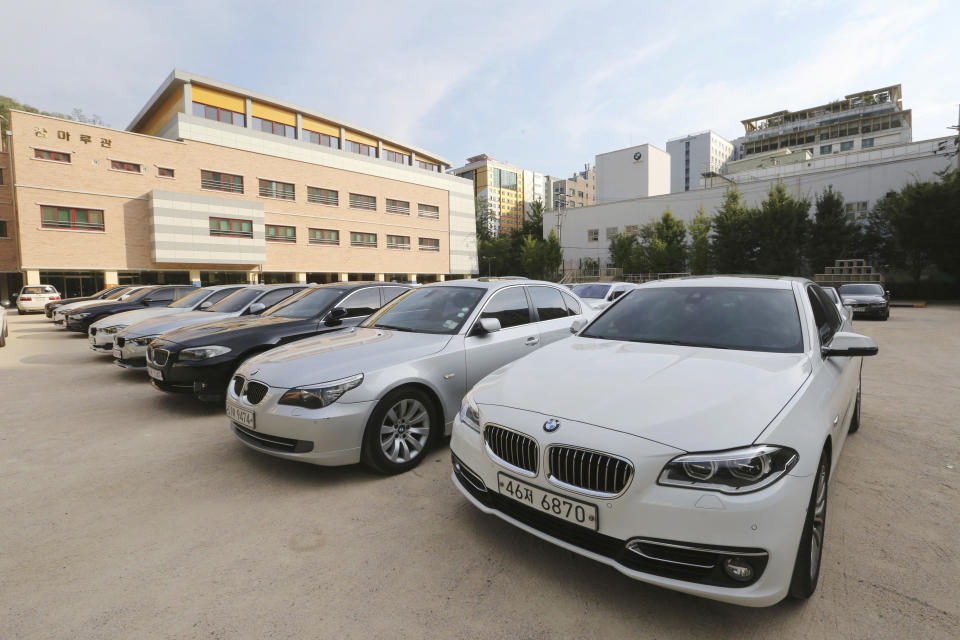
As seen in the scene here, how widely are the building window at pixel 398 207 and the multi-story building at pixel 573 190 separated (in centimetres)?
7355

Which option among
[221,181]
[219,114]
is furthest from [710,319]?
[219,114]

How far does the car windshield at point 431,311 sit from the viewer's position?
14.3 ft

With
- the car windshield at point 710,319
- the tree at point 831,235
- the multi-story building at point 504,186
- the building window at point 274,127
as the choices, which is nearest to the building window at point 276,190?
the building window at point 274,127

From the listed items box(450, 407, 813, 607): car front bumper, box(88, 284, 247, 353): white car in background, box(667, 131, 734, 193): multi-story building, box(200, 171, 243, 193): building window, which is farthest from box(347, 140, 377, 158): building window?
box(667, 131, 734, 193): multi-story building

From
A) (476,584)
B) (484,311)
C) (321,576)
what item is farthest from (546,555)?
(484,311)

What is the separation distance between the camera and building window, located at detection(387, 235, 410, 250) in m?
43.8

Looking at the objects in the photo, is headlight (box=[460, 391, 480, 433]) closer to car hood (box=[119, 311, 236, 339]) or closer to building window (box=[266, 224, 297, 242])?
car hood (box=[119, 311, 236, 339])

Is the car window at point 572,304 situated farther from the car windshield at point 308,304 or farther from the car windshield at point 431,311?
the car windshield at point 308,304

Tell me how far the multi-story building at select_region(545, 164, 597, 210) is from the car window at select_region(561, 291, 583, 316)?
11081 centimetres

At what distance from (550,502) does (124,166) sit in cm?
3654

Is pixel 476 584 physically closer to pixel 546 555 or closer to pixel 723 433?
pixel 546 555

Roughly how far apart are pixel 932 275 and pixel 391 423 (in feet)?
129

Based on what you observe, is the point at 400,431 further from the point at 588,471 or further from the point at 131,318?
the point at 131,318

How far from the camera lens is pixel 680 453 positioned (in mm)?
1864
